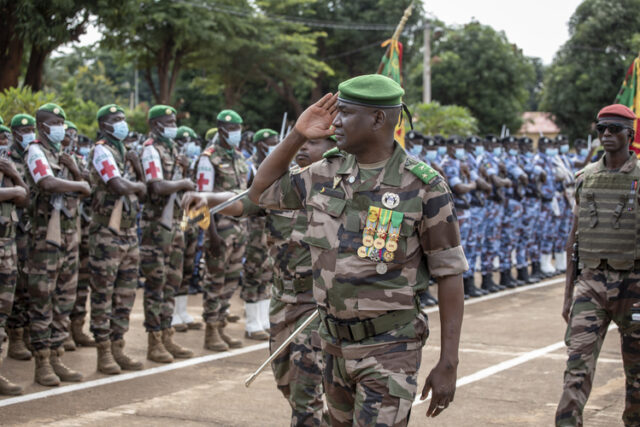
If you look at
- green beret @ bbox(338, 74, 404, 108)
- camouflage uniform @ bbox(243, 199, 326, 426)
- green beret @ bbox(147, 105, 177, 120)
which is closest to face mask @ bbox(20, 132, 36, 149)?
green beret @ bbox(147, 105, 177, 120)

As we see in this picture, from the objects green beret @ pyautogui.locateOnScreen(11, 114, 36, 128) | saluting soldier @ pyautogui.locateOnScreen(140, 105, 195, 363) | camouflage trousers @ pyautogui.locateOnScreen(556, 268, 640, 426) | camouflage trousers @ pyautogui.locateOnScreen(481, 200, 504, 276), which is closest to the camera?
camouflage trousers @ pyautogui.locateOnScreen(556, 268, 640, 426)

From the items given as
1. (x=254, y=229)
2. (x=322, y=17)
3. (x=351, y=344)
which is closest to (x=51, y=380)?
(x=254, y=229)

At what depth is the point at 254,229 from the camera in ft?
32.9

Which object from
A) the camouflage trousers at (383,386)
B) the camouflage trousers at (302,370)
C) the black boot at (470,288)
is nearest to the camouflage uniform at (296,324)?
the camouflage trousers at (302,370)

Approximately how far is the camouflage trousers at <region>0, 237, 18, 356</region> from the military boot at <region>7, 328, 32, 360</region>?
4.89ft

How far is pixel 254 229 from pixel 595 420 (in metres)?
4.81

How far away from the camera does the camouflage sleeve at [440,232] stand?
3.66 meters

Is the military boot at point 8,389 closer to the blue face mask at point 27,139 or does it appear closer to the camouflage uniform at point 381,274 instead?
the blue face mask at point 27,139

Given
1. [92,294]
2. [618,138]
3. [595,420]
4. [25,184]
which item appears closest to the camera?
[618,138]

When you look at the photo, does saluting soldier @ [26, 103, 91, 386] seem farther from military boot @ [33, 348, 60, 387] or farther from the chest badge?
the chest badge

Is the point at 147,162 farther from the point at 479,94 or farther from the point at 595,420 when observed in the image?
the point at 479,94

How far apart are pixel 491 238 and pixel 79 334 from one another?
7.37 m

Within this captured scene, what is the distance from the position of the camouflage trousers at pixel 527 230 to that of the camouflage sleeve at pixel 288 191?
11.4m

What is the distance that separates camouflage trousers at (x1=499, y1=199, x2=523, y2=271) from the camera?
14430 mm
